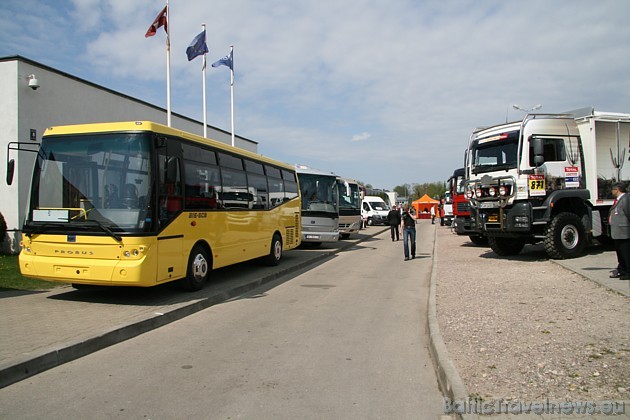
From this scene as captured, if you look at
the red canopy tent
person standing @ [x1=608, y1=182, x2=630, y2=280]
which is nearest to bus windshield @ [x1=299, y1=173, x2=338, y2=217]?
person standing @ [x1=608, y1=182, x2=630, y2=280]

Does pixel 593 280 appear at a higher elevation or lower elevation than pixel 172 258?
lower

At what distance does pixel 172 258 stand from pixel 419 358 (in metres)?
4.68

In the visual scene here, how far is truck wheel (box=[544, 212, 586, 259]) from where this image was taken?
12.3m

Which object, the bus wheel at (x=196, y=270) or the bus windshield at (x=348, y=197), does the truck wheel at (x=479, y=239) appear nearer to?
the bus windshield at (x=348, y=197)

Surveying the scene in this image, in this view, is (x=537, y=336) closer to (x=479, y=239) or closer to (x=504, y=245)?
(x=504, y=245)

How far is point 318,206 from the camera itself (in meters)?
18.7

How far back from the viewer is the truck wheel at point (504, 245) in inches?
568

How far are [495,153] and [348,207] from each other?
1034 centimetres

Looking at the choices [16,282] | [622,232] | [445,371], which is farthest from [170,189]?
[622,232]

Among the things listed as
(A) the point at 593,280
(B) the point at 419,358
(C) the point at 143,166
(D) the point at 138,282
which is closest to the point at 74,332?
(D) the point at 138,282

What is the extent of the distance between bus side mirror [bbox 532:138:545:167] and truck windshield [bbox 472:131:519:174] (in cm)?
51

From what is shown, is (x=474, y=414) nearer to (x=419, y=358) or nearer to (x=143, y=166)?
(x=419, y=358)

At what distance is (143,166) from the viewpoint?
7633 mm

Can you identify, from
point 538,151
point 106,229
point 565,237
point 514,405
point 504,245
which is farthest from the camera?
point 504,245
